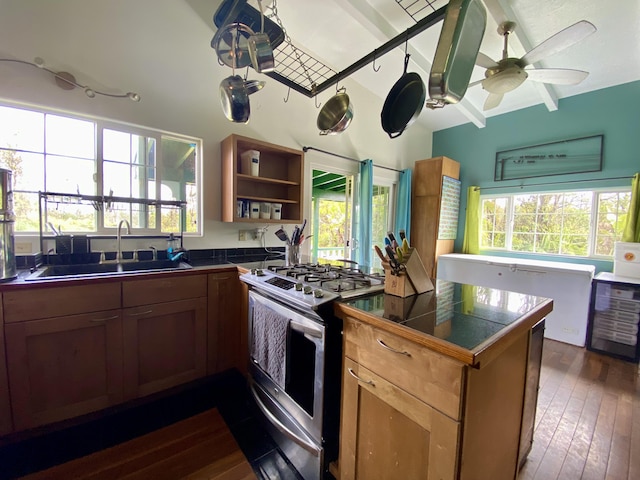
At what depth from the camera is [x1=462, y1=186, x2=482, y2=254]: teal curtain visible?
4007mm

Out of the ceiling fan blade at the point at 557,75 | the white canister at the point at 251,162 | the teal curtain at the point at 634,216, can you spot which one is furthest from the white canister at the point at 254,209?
the teal curtain at the point at 634,216

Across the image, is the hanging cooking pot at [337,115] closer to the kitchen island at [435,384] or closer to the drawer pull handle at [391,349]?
the kitchen island at [435,384]

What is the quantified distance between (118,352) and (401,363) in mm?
1650

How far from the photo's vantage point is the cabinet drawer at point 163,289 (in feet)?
5.19

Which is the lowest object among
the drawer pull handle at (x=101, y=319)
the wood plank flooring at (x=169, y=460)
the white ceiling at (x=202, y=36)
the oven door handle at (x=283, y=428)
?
the wood plank flooring at (x=169, y=460)

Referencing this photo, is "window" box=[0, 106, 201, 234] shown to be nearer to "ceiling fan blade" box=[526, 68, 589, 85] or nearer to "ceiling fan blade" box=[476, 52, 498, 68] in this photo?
"ceiling fan blade" box=[476, 52, 498, 68]

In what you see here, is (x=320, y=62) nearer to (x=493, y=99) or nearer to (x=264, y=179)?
(x=264, y=179)

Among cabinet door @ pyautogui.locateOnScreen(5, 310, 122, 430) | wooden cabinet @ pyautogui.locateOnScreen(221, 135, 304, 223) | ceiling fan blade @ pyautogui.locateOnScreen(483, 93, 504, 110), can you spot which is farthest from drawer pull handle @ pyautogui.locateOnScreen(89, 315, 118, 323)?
ceiling fan blade @ pyautogui.locateOnScreen(483, 93, 504, 110)

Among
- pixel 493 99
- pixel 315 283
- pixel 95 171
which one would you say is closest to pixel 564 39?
pixel 493 99

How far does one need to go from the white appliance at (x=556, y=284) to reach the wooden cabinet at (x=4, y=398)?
4.20 metres

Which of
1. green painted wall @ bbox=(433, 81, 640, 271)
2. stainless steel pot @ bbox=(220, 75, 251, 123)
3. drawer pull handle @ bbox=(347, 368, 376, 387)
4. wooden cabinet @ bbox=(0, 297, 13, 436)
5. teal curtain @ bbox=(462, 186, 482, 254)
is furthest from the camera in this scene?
teal curtain @ bbox=(462, 186, 482, 254)

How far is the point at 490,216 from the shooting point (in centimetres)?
404

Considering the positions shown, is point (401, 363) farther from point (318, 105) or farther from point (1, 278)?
point (318, 105)

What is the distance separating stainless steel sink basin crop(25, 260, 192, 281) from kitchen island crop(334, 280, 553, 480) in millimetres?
1463
